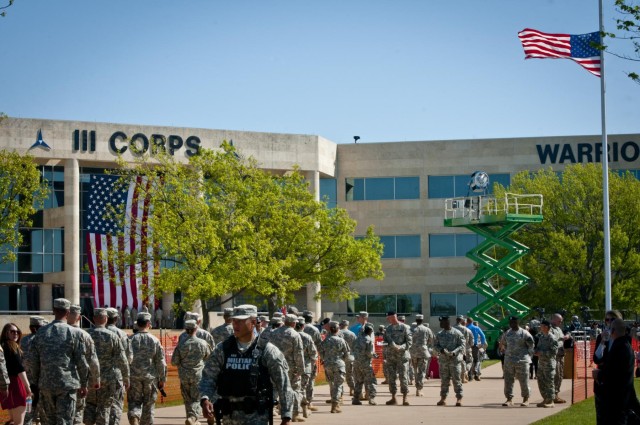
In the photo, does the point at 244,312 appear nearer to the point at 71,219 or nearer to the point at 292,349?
the point at 292,349

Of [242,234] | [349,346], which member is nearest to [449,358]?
[349,346]

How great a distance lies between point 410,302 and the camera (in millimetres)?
70250

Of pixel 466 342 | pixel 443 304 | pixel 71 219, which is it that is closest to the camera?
pixel 466 342

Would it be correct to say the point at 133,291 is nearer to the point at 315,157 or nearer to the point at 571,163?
the point at 315,157

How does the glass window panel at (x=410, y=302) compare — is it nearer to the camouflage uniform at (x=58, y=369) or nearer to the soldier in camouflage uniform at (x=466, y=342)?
the soldier in camouflage uniform at (x=466, y=342)

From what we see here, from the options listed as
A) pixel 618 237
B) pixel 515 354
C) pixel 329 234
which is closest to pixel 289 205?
pixel 329 234

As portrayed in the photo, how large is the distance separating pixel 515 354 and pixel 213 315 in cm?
3459

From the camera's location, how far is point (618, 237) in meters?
61.6

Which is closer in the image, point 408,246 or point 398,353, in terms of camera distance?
point 398,353

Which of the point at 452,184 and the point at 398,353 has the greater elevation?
the point at 452,184

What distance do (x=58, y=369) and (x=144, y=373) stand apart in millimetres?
4421

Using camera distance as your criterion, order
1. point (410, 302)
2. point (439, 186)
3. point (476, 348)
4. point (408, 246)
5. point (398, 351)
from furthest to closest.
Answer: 1. point (408, 246)
2. point (439, 186)
3. point (410, 302)
4. point (476, 348)
5. point (398, 351)

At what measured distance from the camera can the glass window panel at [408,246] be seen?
7081cm

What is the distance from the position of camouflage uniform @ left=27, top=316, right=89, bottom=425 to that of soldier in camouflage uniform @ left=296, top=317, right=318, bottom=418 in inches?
317
